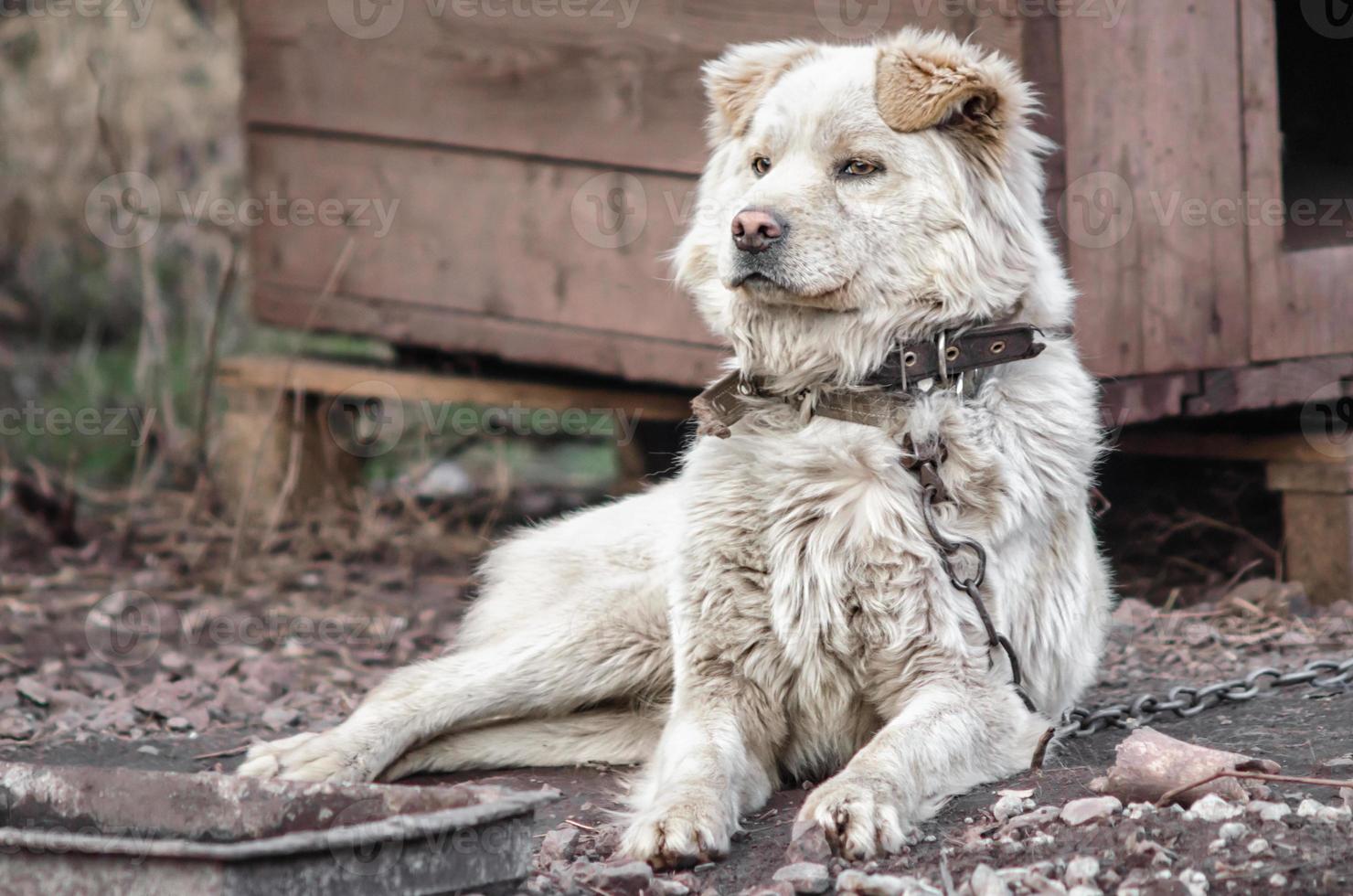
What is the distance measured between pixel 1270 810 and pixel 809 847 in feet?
2.71

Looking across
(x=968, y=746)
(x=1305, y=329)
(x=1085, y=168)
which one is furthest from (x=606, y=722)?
(x=1305, y=329)

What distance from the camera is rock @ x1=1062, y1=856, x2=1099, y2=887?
234cm

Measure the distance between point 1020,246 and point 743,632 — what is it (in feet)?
3.70

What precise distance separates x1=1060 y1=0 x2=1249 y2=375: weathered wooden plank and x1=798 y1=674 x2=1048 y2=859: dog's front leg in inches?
83.3

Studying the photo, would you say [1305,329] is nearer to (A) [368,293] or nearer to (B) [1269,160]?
(B) [1269,160]

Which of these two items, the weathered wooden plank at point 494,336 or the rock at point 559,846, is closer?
the rock at point 559,846

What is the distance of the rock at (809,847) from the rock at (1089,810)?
45 centimetres

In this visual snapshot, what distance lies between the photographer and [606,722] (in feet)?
12.4

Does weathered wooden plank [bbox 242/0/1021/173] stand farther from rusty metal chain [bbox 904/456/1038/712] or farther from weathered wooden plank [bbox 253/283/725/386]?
rusty metal chain [bbox 904/456/1038/712]

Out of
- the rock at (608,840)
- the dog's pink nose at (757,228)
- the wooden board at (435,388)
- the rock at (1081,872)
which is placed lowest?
the rock at (608,840)

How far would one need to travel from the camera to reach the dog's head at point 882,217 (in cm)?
320

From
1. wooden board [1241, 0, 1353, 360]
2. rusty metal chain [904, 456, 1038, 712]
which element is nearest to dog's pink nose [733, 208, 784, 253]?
rusty metal chain [904, 456, 1038, 712]

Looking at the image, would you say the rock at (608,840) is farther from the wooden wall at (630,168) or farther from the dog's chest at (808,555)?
the wooden wall at (630,168)

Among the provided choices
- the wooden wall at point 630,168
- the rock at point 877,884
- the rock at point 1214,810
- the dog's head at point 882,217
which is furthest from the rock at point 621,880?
the wooden wall at point 630,168
